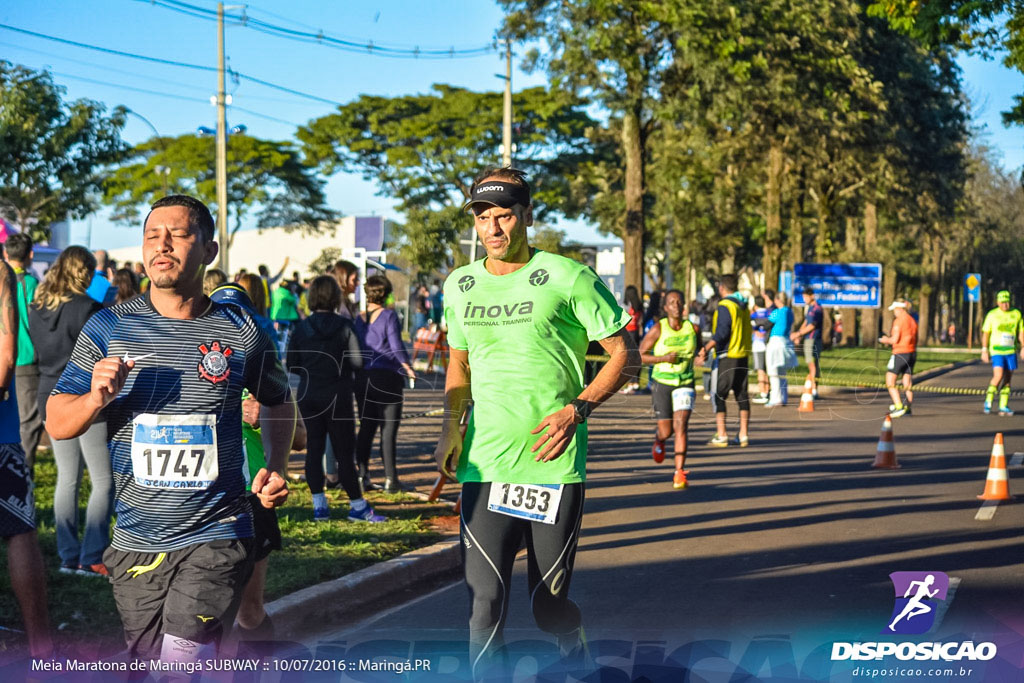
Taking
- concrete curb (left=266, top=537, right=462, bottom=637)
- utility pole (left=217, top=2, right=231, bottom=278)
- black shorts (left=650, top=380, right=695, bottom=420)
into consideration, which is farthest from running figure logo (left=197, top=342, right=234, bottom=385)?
utility pole (left=217, top=2, right=231, bottom=278)

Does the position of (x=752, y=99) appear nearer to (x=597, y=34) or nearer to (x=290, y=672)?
(x=597, y=34)

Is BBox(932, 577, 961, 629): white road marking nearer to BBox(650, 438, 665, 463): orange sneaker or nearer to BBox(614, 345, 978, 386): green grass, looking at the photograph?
BBox(650, 438, 665, 463): orange sneaker

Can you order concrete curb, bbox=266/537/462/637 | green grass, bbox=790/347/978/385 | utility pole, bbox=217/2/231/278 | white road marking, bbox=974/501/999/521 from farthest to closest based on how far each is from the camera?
utility pole, bbox=217/2/231/278 → green grass, bbox=790/347/978/385 → white road marking, bbox=974/501/999/521 → concrete curb, bbox=266/537/462/637

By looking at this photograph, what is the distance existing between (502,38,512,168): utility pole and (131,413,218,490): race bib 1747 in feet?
75.5

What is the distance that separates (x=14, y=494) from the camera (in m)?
5.06

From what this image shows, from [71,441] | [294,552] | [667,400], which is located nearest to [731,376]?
[667,400]

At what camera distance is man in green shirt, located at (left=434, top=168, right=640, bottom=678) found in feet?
14.5

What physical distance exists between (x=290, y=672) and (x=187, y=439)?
199 centimetres

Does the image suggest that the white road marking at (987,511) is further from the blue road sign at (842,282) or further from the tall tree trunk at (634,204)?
the blue road sign at (842,282)

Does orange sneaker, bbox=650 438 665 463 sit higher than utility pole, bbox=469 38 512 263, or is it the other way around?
utility pole, bbox=469 38 512 263

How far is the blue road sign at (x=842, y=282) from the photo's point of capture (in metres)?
29.9

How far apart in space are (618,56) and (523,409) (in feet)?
70.6

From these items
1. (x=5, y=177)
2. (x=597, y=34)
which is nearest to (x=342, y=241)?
(x=5, y=177)

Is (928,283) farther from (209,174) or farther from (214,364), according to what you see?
(214,364)
